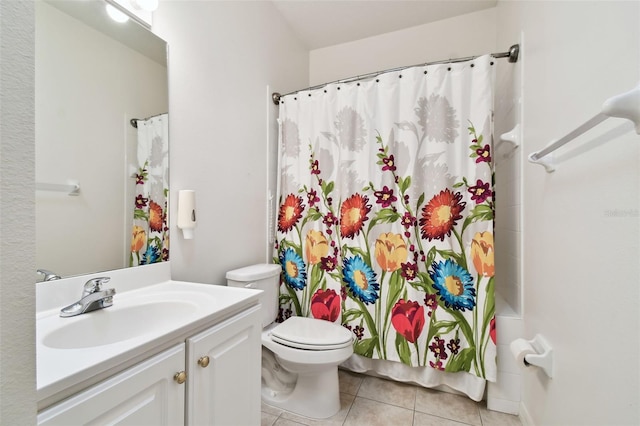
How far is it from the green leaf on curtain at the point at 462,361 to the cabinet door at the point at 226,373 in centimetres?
108

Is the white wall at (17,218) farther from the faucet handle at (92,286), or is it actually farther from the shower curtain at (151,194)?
the shower curtain at (151,194)

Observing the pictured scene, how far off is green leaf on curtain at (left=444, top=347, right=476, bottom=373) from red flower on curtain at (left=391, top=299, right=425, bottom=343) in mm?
216

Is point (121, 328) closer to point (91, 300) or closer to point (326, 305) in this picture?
point (91, 300)

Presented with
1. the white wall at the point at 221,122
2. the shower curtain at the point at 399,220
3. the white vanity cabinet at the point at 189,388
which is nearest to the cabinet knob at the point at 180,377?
the white vanity cabinet at the point at 189,388

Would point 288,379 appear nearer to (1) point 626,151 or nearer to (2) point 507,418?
(2) point 507,418

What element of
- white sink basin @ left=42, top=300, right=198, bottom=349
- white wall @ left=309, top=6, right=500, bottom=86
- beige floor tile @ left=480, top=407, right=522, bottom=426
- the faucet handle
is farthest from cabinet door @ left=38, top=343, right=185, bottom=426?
white wall @ left=309, top=6, right=500, bottom=86

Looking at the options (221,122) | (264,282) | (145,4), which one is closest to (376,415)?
(264,282)

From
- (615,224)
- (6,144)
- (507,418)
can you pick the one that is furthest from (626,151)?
(507,418)

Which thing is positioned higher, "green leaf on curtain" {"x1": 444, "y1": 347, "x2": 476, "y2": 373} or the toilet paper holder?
the toilet paper holder

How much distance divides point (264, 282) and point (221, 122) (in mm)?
978

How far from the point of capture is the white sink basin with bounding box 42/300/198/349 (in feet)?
2.54

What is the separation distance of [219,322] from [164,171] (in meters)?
0.77

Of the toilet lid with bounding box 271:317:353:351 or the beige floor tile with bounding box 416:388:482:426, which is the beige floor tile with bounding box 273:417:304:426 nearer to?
the toilet lid with bounding box 271:317:353:351

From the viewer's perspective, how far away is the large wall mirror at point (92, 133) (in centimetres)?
88
